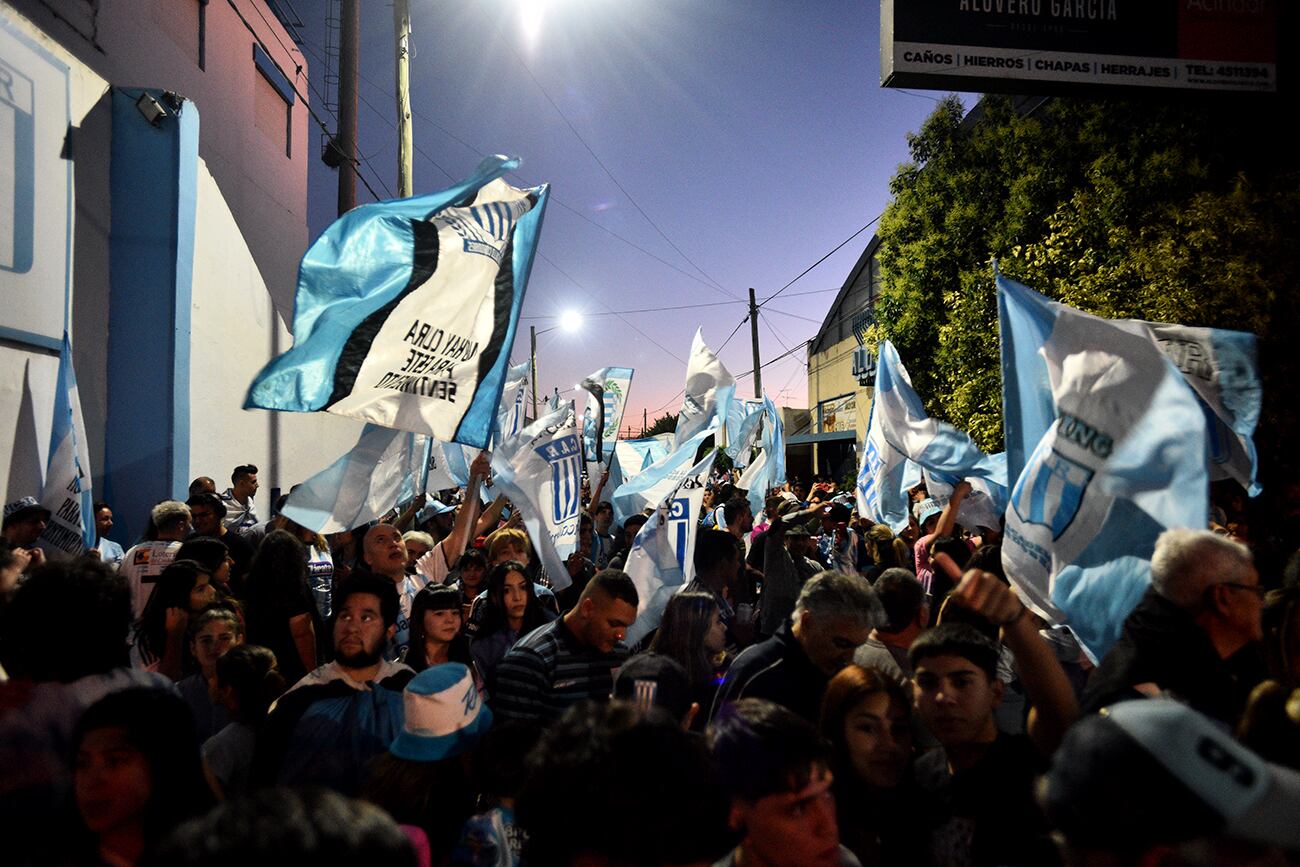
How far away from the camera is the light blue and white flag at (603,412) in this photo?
9898 mm

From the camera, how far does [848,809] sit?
2615 mm

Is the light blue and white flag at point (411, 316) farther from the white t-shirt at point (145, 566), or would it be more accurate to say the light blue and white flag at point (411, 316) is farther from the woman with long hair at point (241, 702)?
the woman with long hair at point (241, 702)

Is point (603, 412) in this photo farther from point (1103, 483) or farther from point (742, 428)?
point (1103, 483)

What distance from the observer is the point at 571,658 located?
11.8 ft

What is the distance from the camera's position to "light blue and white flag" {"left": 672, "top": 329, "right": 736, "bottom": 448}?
392 inches

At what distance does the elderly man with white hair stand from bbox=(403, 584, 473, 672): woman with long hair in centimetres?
275

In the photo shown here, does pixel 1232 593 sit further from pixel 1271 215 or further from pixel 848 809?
pixel 1271 215

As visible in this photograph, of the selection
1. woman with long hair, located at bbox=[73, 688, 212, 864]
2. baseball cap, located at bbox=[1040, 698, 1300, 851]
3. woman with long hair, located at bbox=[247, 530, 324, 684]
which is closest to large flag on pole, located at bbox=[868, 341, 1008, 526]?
woman with long hair, located at bbox=[247, 530, 324, 684]

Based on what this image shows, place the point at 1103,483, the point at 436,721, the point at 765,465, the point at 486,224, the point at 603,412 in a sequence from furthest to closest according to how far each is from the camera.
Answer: the point at 765,465 → the point at 603,412 → the point at 486,224 → the point at 1103,483 → the point at 436,721

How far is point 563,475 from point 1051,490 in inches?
149

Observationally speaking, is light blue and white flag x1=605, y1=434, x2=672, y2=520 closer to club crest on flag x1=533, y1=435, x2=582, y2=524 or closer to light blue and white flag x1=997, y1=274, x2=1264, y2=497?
club crest on flag x1=533, y1=435, x2=582, y2=524

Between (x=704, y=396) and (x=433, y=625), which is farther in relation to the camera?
(x=704, y=396)

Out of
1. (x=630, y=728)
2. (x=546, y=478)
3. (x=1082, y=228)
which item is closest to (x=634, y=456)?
(x=546, y=478)

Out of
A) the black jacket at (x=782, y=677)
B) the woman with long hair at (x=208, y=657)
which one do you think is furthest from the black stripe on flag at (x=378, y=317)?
the black jacket at (x=782, y=677)
